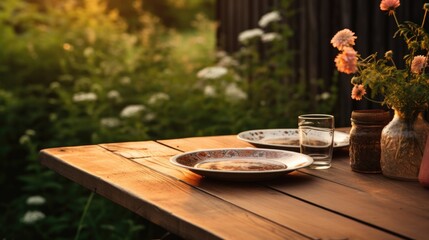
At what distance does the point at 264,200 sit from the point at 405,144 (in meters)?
0.45

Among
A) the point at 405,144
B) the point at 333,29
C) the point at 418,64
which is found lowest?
the point at 405,144

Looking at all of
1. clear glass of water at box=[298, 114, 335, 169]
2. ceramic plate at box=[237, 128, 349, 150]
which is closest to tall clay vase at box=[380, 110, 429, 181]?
clear glass of water at box=[298, 114, 335, 169]

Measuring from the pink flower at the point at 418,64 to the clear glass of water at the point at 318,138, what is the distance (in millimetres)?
274

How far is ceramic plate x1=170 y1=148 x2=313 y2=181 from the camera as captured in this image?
1.94m

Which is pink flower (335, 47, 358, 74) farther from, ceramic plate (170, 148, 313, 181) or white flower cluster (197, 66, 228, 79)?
white flower cluster (197, 66, 228, 79)

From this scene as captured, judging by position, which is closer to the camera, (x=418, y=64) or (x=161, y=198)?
(x=161, y=198)

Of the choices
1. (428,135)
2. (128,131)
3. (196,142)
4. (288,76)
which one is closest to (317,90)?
(288,76)

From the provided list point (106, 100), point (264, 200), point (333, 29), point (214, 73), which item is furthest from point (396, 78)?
point (106, 100)

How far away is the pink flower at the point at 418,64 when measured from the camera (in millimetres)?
1917

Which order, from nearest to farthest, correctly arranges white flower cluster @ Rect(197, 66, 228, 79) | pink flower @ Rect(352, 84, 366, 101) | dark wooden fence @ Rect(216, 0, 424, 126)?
pink flower @ Rect(352, 84, 366, 101) → dark wooden fence @ Rect(216, 0, 424, 126) → white flower cluster @ Rect(197, 66, 228, 79)

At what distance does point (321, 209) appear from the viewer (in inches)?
66.3

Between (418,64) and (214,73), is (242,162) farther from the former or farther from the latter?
(214,73)

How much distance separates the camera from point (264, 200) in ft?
5.82

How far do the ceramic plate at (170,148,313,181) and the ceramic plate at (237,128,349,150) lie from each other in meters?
0.16
